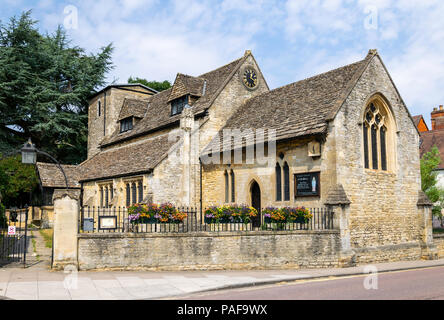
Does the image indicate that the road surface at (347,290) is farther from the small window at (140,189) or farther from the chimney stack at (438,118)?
the chimney stack at (438,118)

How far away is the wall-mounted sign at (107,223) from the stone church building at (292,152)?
658 cm

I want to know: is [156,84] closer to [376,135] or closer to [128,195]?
[128,195]

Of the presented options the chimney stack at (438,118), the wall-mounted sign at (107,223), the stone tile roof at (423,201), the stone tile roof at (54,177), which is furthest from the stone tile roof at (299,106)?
the chimney stack at (438,118)

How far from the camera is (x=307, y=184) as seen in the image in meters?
19.0

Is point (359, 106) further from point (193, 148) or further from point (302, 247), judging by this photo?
point (193, 148)

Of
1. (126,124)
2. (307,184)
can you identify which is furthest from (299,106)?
(126,124)

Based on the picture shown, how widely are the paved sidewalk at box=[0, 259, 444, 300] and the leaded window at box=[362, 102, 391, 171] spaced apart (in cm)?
635

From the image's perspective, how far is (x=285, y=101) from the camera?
23.4 m

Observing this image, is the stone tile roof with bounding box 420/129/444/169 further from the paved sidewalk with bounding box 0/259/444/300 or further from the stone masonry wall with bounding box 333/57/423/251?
the paved sidewalk with bounding box 0/259/444/300

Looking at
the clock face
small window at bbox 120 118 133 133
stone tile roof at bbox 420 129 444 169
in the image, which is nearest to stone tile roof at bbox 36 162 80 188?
small window at bbox 120 118 133 133

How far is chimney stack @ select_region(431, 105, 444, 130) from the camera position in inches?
1994

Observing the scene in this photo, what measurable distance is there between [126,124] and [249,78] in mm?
11678
